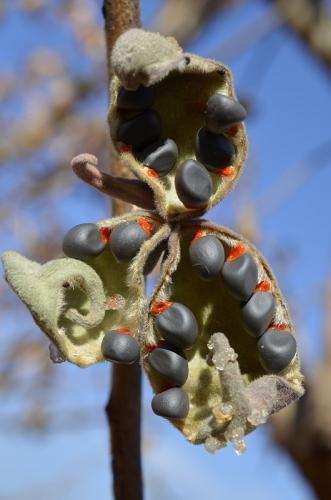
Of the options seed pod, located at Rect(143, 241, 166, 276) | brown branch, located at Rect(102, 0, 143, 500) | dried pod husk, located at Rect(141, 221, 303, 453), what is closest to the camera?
dried pod husk, located at Rect(141, 221, 303, 453)

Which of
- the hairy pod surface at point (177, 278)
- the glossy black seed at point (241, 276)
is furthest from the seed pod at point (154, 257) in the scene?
the glossy black seed at point (241, 276)

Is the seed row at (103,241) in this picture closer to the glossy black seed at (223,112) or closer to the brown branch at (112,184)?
the brown branch at (112,184)

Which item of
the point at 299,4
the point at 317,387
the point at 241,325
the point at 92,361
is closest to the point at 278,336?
the point at 241,325

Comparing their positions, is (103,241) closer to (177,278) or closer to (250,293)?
(177,278)

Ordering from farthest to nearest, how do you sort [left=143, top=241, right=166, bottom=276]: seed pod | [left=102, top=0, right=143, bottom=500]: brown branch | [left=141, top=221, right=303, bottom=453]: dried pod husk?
[left=102, top=0, right=143, bottom=500]: brown branch → [left=143, top=241, right=166, bottom=276]: seed pod → [left=141, top=221, right=303, bottom=453]: dried pod husk

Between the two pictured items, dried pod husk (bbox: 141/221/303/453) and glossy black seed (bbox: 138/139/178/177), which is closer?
dried pod husk (bbox: 141/221/303/453)

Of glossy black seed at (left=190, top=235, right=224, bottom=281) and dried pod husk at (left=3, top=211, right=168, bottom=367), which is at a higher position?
glossy black seed at (left=190, top=235, right=224, bottom=281)

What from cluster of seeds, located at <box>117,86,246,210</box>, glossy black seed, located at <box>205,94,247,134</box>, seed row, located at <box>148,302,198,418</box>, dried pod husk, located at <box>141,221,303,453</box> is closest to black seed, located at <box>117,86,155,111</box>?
cluster of seeds, located at <box>117,86,246,210</box>

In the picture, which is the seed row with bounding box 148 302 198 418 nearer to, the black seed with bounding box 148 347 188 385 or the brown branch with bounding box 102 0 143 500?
the black seed with bounding box 148 347 188 385
